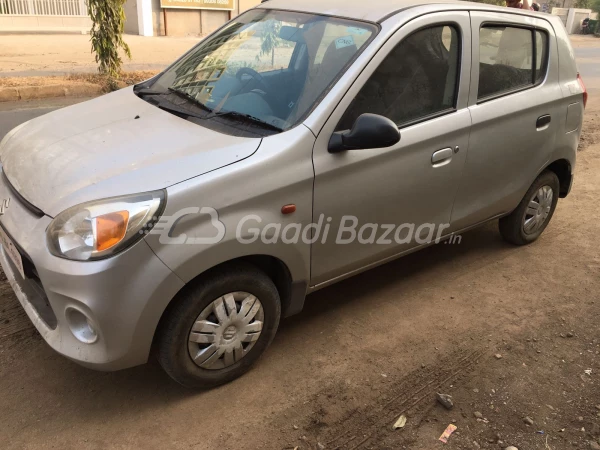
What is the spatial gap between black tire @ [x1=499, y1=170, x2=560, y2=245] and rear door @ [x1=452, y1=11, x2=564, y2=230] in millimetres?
151

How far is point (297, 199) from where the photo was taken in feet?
9.11

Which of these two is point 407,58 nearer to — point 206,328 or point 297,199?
point 297,199

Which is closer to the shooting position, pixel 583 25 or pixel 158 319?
pixel 158 319

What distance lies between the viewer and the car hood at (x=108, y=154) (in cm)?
247

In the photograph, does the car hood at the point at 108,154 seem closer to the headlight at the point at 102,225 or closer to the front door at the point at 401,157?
the headlight at the point at 102,225

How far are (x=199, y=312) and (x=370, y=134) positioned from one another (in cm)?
116

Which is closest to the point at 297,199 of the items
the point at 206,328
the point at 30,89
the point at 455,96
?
the point at 206,328

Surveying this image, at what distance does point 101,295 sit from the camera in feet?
7.61

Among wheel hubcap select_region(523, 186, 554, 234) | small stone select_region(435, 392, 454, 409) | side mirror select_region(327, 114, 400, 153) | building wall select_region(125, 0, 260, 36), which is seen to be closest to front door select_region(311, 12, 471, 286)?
side mirror select_region(327, 114, 400, 153)

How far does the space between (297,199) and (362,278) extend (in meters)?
1.42

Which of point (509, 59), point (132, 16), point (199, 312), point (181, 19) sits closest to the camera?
point (199, 312)

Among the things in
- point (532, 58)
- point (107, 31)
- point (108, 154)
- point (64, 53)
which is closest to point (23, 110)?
point (107, 31)

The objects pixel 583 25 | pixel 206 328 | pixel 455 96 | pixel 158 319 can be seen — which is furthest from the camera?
pixel 583 25

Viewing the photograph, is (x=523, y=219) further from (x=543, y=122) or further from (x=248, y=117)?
(x=248, y=117)
